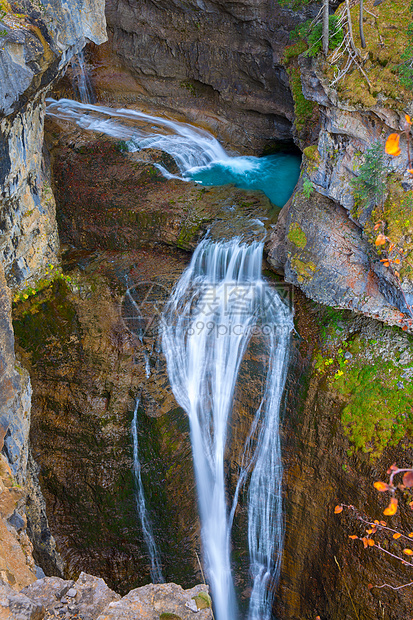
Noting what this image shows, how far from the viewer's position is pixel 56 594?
411 centimetres

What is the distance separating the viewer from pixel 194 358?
9.91m

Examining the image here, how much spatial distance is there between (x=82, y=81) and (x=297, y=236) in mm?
10925

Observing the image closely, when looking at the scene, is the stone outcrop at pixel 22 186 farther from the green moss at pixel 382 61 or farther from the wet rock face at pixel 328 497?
the wet rock face at pixel 328 497

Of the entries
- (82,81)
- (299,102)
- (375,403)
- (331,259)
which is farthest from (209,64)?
(375,403)

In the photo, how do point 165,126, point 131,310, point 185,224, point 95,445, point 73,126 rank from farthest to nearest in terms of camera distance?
point 165,126, point 73,126, point 185,224, point 131,310, point 95,445

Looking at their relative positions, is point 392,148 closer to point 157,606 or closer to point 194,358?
point 157,606

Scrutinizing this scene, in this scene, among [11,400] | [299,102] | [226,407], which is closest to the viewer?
[11,400]

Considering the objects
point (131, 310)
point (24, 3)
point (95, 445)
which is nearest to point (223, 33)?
point (24, 3)

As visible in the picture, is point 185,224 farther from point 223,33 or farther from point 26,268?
point 223,33

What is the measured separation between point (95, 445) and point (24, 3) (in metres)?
8.38

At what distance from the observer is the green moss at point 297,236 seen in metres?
9.18

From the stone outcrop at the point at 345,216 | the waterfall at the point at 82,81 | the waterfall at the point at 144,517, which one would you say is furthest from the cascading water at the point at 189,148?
the waterfall at the point at 144,517

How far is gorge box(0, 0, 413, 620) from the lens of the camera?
7910 millimetres

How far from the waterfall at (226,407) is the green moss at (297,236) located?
135 centimetres
